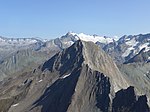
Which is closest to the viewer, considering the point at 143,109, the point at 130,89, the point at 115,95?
the point at 143,109

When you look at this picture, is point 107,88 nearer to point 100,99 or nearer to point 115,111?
point 100,99

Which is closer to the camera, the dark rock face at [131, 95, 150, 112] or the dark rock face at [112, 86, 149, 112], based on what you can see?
the dark rock face at [131, 95, 150, 112]

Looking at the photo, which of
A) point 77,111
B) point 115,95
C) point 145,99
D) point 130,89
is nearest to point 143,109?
point 145,99

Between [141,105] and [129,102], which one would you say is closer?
[141,105]

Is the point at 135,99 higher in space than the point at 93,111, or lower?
higher

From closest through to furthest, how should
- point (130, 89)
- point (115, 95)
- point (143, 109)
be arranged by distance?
point (143, 109) < point (130, 89) < point (115, 95)

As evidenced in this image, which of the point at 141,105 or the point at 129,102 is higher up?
the point at 141,105

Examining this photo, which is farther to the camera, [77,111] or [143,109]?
[77,111]

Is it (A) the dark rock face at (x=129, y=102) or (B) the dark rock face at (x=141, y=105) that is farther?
(A) the dark rock face at (x=129, y=102)
